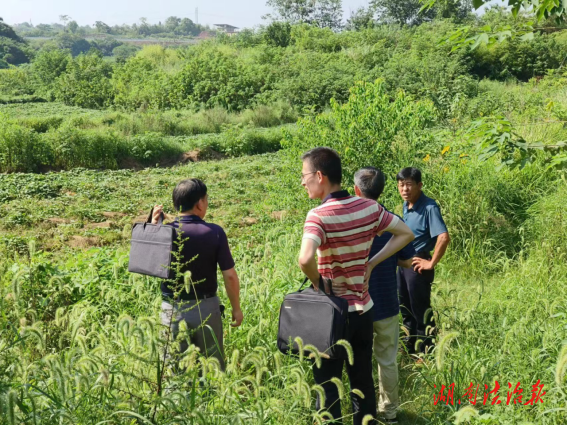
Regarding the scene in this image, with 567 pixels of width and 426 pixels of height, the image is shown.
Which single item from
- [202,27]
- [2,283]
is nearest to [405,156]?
[2,283]

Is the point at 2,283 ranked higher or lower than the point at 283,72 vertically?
lower

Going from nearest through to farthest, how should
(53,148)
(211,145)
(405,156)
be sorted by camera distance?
(405,156), (53,148), (211,145)

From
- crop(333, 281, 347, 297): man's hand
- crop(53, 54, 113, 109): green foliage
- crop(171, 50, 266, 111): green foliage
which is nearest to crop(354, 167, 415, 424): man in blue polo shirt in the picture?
crop(333, 281, 347, 297): man's hand

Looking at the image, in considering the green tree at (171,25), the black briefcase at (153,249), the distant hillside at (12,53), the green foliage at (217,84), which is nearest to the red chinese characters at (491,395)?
the black briefcase at (153,249)

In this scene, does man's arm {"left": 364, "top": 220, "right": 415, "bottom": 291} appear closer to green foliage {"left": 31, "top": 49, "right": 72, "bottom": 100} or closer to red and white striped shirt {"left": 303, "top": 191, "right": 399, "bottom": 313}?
red and white striped shirt {"left": 303, "top": 191, "right": 399, "bottom": 313}

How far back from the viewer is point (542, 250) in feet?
19.9

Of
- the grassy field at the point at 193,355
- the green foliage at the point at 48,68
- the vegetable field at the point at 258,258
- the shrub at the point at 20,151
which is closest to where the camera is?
the grassy field at the point at 193,355

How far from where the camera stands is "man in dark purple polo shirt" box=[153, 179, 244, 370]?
315cm

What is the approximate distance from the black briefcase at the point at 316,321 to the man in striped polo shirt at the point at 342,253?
0.06m

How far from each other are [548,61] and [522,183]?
84.1ft

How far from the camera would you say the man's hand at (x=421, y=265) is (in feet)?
13.6

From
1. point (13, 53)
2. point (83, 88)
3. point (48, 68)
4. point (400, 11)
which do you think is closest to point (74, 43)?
point (13, 53)

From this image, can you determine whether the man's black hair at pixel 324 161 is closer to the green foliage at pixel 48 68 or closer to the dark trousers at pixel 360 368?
the dark trousers at pixel 360 368

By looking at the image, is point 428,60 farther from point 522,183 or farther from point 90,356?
point 90,356
